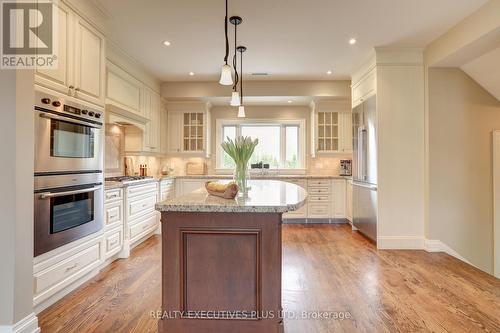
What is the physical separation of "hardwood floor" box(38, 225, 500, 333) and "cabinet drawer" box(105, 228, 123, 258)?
0.61ft

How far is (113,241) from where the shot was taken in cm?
294

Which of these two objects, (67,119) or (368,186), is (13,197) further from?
(368,186)

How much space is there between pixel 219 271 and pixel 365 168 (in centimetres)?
313

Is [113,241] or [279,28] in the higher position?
[279,28]

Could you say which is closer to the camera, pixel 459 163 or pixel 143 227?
pixel 459 163

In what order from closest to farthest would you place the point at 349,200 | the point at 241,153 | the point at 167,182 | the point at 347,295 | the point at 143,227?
1. the point at 241,153
2. the point at 347,295
3. the point at 143,227
4. the point at 167,182
5. the point at 349,200

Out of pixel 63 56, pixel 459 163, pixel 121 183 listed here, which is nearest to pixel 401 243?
pixel 459 163

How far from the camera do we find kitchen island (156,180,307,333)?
5.12 feet

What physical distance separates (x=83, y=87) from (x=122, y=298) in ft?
6.21

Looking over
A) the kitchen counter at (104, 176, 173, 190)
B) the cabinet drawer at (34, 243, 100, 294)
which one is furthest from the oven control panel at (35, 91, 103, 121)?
the cabinet drawer at (34, 243, 100, 294)

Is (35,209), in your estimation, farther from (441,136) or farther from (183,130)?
(441,136)

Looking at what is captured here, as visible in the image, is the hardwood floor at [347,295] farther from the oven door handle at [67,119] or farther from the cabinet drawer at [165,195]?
the oven door handle at [67,119]

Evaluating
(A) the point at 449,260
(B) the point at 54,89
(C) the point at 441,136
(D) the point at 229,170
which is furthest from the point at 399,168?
(B) the point at 54,89

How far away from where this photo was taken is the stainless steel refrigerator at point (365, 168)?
3682 mm
